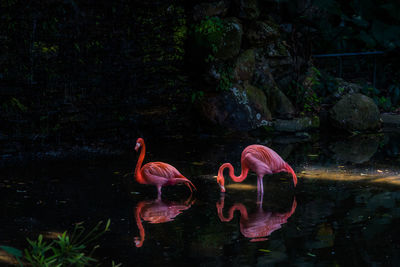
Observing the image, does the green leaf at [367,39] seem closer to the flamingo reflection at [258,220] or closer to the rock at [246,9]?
the rock at [246,9]

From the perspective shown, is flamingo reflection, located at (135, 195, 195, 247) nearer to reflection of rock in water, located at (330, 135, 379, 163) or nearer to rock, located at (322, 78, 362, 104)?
reflection of rock in water, located at (330, 135, 379, 163)

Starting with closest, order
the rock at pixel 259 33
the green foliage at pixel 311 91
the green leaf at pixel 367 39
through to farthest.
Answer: the rock at pixel 259 33 → the green foliage at pixel 311 91 → the green leaf at pixel 367 39

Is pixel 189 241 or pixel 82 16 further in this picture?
pixel 82 16

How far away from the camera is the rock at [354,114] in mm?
10469

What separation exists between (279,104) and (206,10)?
2.28 metres

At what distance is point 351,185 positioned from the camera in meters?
6.44

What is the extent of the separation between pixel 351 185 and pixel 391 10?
8.54 meters

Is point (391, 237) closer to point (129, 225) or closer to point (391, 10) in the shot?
point (129, 225)

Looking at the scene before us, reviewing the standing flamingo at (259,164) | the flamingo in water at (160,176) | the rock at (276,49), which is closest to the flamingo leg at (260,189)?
the standing flamingo at (259,164)

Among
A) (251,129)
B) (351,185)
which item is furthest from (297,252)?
(251,129)

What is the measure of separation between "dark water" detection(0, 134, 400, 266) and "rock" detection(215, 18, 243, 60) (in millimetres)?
2778

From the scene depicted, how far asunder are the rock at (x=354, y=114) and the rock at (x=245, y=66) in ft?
5.63

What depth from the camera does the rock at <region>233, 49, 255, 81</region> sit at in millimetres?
10641

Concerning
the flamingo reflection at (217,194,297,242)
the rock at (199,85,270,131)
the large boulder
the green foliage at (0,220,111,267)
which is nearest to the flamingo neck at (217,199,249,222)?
the flamingo reflection at (217,194,297,242)
